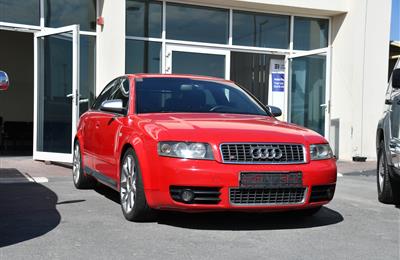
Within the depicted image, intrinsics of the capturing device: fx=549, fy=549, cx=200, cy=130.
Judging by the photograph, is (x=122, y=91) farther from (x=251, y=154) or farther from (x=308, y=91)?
(x=308, y=91)

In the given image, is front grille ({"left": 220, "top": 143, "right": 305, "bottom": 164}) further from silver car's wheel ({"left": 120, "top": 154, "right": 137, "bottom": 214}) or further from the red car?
silver car's wheel ({"left": 120, "top": 154, "right": 137, "bottom": 214})

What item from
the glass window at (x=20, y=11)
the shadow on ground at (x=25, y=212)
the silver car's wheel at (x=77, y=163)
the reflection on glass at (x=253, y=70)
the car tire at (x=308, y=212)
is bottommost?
the shadow on ground at (x=25, y=212)

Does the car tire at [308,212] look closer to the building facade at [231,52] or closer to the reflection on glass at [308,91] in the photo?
the building facade at [231,52]

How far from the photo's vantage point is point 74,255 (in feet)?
13.2

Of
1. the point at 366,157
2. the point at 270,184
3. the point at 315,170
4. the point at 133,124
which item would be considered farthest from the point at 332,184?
the point at 366,157

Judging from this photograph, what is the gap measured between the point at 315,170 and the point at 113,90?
288cm

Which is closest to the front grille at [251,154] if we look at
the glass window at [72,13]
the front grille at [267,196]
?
the front grille at [267,196]

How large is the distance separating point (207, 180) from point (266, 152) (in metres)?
0.58

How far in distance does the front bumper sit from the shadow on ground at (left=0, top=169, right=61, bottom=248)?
1.07 metres

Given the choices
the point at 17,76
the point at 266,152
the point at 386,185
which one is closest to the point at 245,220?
the point at 266,152

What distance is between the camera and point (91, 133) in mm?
6789

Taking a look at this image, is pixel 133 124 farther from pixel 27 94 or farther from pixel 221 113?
pixel 27 94

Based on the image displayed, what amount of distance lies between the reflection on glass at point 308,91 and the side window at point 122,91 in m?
7.19

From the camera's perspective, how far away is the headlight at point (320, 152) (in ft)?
16.4
